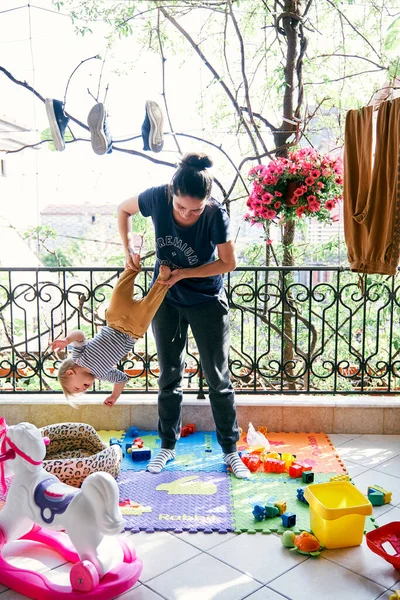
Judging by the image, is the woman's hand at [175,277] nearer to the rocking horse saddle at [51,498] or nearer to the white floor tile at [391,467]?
the rocking horse saddle at [51,498]

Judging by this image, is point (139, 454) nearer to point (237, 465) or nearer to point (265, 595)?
point (237, 465)

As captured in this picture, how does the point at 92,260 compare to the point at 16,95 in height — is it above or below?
below

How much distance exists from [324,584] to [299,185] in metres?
1.94

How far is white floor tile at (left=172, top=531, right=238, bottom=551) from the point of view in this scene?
2.04m

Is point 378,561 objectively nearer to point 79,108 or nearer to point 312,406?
point 312,406

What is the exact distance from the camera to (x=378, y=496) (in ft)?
7.54

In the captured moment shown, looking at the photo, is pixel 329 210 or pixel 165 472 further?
pixel 329 210

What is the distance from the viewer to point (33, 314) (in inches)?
181

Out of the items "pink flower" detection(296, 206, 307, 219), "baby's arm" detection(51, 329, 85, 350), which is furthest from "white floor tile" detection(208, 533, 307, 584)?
"pink flower" detection(296, 206, 307, 219)

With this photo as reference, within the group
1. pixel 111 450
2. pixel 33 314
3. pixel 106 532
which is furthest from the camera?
pixel 33 314

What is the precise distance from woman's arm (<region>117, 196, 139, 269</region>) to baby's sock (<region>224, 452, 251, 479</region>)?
0.98 m

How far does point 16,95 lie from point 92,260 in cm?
147

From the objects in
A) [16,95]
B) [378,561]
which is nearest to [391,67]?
[378,561]

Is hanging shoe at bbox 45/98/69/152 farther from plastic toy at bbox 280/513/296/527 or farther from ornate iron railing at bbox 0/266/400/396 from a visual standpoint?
plastic toy at bbox 280/513/296/527
